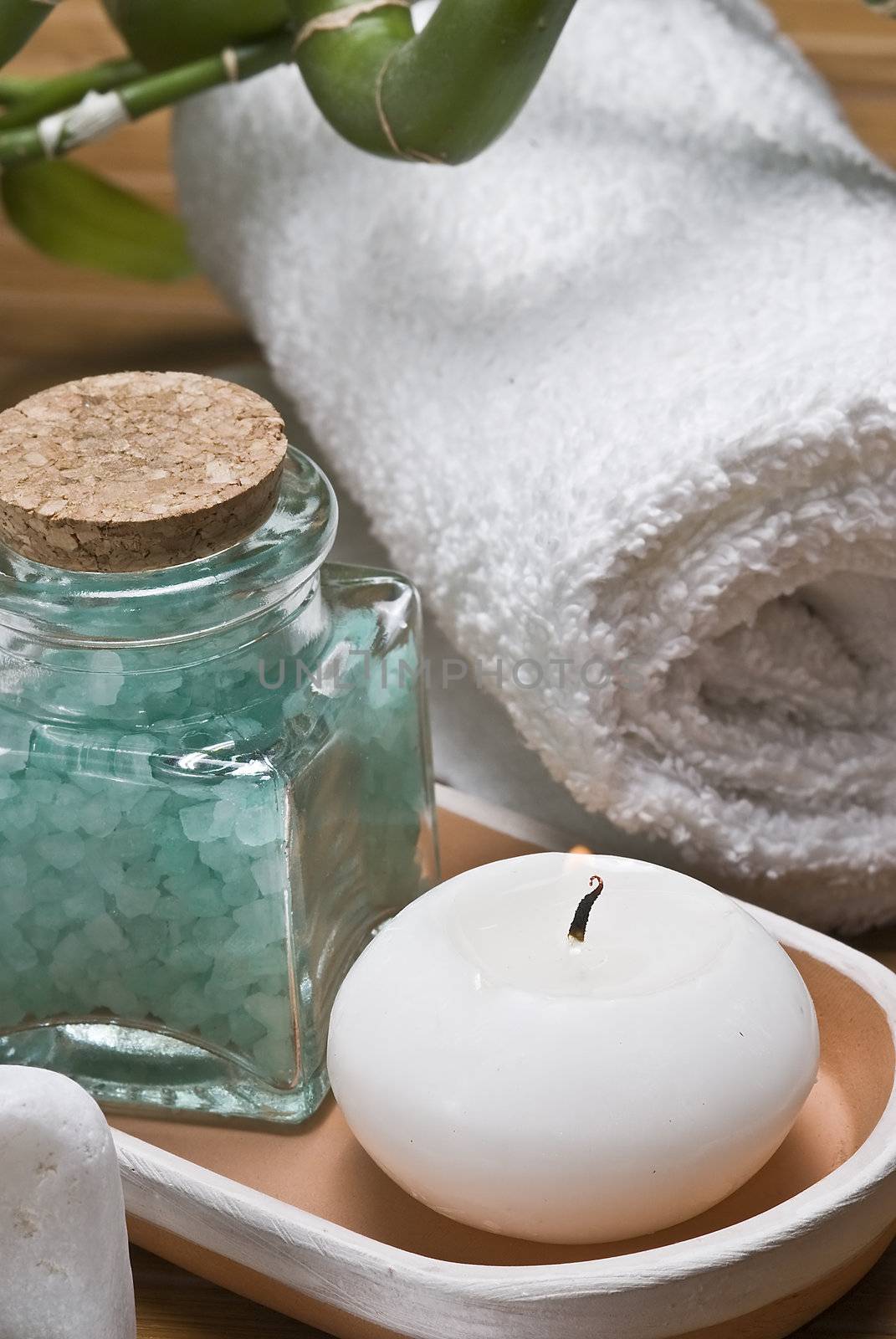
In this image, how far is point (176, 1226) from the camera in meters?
0.33

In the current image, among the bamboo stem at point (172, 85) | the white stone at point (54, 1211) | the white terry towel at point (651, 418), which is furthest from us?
the bamboo stem at point (172, 85)

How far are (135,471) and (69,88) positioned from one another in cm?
27

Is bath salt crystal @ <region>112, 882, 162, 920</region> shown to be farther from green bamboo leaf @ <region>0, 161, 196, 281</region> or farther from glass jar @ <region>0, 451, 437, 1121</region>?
green bamboo leaf @ <region>0, 161, 196, 281</region>

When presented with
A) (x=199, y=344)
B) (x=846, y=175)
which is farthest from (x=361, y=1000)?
(x=199, y=344)

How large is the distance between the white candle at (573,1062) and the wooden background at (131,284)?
0.33 metres

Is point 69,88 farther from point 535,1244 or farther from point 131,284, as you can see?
point 535,1244

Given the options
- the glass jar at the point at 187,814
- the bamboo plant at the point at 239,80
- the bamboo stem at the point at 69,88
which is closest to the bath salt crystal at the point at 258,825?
Answer: the glass jar at the point at 187,814

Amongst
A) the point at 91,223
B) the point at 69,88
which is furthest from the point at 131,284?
the point at 69,88

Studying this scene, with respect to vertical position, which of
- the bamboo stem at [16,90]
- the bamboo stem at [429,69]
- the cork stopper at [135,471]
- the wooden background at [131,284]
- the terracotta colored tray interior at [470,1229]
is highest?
the bamboo stem at [429,69]

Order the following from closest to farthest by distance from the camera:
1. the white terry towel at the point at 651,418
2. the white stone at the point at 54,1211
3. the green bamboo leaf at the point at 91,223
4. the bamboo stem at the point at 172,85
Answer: the white stone at the point at 54,1211
the white terry towel at the point at 651,418
the bamboo stem at the point at 172,85
the green bamboo leaf at the point at 91,223

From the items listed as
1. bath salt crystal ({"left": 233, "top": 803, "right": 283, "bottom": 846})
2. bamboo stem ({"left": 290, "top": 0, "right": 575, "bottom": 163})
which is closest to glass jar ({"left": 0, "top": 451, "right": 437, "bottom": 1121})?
bath salt crystal ({"left": 233, "top": 803, "right": 283, "bottom": 846})

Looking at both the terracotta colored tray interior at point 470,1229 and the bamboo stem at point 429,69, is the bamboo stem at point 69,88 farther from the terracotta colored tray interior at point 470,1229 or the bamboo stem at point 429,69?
the terracotta colored tray interior at point 470,1229

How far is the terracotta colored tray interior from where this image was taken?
33 centimetres

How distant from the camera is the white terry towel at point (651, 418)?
38cm
